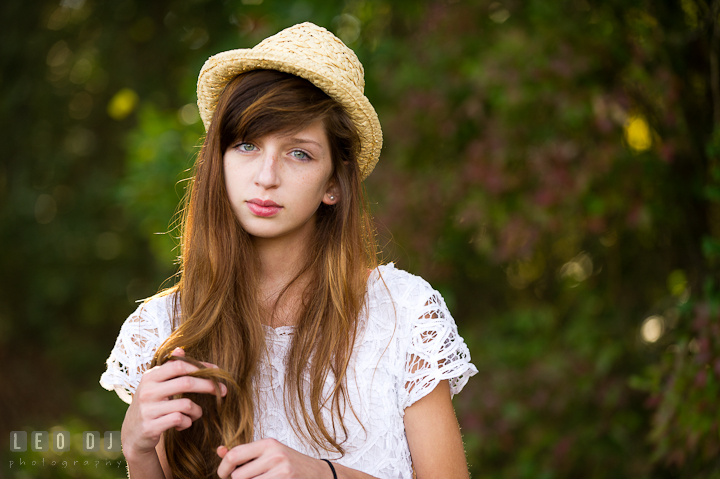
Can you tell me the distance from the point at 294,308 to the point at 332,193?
1.07 ft

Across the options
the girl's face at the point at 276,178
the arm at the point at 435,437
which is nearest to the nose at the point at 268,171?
the girl's face at the point at 276,178

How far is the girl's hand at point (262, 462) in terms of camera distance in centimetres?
132

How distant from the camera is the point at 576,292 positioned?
141 inches

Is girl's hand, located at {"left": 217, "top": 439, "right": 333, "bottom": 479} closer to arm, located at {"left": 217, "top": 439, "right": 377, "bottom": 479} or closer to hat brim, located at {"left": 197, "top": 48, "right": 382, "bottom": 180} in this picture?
arm, located at {"left": 217, "top": 439, "right": 377, "bottom": 479}

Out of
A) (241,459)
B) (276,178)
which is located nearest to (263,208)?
(276,178)

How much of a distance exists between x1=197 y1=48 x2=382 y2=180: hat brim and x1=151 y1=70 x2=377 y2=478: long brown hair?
0.09 ft

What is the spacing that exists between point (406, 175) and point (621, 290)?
1.27m

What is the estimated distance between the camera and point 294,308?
1.77m

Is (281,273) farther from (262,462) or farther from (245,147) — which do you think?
(262,462)

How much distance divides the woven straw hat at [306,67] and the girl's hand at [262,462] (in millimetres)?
844

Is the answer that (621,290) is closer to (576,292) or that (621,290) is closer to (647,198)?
(576,292)

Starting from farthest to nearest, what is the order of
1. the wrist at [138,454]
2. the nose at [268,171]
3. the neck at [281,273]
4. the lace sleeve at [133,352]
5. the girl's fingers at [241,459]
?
the neck at [281,273] → the lace sleeve at [133,352] → the nose at [268,171] → the wrist at [138,454] → the girl's fingers at [241,459]

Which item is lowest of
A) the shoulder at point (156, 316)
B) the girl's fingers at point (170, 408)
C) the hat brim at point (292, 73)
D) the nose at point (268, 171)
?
the girl's fingers at point (170, 408)

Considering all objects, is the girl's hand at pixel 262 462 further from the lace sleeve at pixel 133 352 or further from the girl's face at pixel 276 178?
the girl's face at pixel 276 178
